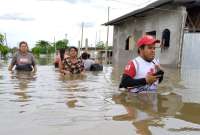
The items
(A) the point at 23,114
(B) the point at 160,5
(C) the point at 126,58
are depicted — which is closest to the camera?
(A) the point at 23,114

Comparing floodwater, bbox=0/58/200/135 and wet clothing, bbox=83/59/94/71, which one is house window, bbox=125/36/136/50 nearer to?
wet clothing, bbox=83/59/94/71

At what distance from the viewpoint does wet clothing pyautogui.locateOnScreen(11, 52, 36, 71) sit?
38.7 feet

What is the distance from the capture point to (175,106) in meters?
5.58

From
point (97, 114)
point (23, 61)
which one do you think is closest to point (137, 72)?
point (97, 114)

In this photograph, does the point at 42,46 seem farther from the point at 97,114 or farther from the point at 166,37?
the point at 97,114

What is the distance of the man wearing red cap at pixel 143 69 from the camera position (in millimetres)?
5793

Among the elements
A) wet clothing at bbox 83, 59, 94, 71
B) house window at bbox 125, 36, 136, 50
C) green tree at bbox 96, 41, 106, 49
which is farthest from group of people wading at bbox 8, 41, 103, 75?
green tree at bbox 96, 41, 106, 49

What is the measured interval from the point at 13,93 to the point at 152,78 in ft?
8.41

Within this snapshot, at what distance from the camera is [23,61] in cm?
1190

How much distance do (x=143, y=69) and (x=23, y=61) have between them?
262 inches

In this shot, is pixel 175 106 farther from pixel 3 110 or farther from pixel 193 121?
pixel 3 110

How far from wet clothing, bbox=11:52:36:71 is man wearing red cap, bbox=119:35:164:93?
636 cm

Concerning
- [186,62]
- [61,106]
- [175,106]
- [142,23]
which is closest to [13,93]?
[61,106]

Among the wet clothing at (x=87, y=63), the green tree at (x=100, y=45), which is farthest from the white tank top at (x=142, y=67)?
the green tree at (x=100, y=45)
